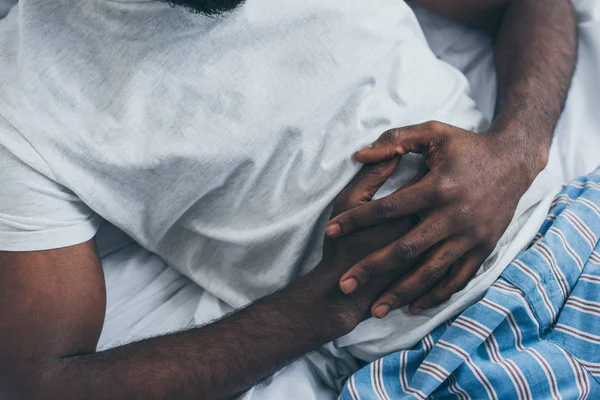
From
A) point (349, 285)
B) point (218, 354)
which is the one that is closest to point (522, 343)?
point (349, 285)

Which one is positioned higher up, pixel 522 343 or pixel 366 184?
pixel 366 184

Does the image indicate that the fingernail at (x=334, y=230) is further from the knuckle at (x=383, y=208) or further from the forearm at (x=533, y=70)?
the forearm at (x=533, y=70)

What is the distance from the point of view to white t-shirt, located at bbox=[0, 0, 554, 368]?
0.88 meters

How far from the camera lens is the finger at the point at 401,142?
0.88 m

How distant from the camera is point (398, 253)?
2.77 feet

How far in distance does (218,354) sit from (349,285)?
0.21 m

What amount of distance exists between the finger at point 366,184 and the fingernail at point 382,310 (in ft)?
0.48

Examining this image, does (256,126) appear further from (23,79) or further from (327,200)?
(23,79)

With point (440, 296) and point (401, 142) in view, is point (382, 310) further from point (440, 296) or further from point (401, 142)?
point (401, 142)

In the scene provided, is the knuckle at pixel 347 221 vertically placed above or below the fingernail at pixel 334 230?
above

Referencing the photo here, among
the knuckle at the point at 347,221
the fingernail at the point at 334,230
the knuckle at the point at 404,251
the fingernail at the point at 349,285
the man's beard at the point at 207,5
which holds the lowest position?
the fingernail at the point at 349,285

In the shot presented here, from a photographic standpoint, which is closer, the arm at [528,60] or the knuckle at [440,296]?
the knuckle at [440,296]

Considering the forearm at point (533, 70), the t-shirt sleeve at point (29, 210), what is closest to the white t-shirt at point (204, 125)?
the t-shirt sleeve at point (29, 210)

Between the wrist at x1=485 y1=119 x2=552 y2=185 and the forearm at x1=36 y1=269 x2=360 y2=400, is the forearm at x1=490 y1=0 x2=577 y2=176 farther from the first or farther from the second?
the forearm at x1=36 y1=269 x2=360 y2=400
